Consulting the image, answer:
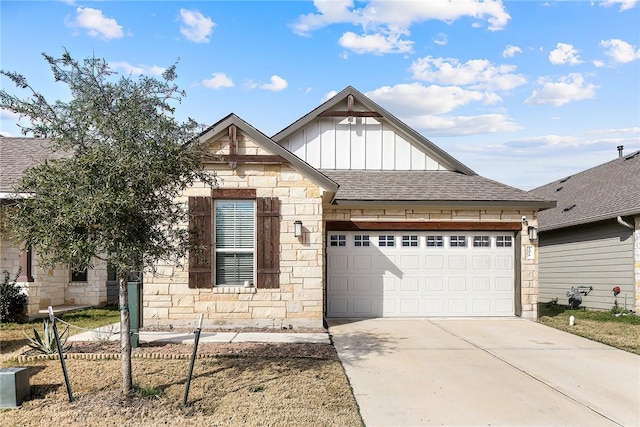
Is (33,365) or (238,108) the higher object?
(238,108)

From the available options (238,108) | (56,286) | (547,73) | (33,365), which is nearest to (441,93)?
(547,73)

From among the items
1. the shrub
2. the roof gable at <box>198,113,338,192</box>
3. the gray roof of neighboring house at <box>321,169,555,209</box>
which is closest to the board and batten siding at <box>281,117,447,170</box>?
the gray roof of neighboring house at <box>321,169,555,209</box>

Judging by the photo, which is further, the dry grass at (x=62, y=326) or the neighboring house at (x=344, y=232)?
the neighboring house at (x=344, y=232)

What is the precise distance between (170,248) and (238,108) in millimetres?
5280

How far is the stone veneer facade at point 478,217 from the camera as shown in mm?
11938

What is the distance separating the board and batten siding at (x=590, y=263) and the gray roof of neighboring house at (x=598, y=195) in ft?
1.41

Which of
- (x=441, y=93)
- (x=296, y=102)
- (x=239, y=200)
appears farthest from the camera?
(x=441, y=93)

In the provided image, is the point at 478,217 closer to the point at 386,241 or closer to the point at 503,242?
the point at 503,242

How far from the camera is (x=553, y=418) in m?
5.19

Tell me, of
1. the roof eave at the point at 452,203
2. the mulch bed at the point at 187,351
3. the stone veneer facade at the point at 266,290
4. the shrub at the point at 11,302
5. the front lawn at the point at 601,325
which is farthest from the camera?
the roof eave at the point at 452,203

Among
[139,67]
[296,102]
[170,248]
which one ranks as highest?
[296,102]

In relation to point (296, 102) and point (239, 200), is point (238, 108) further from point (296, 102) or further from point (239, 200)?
point (296, 102)

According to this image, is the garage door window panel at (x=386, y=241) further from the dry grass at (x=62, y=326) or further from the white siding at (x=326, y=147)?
the dry grass at (x=62, y=326)

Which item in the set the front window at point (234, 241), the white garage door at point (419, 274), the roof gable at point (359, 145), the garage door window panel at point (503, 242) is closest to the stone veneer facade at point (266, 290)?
the front window at point (234, 241)
